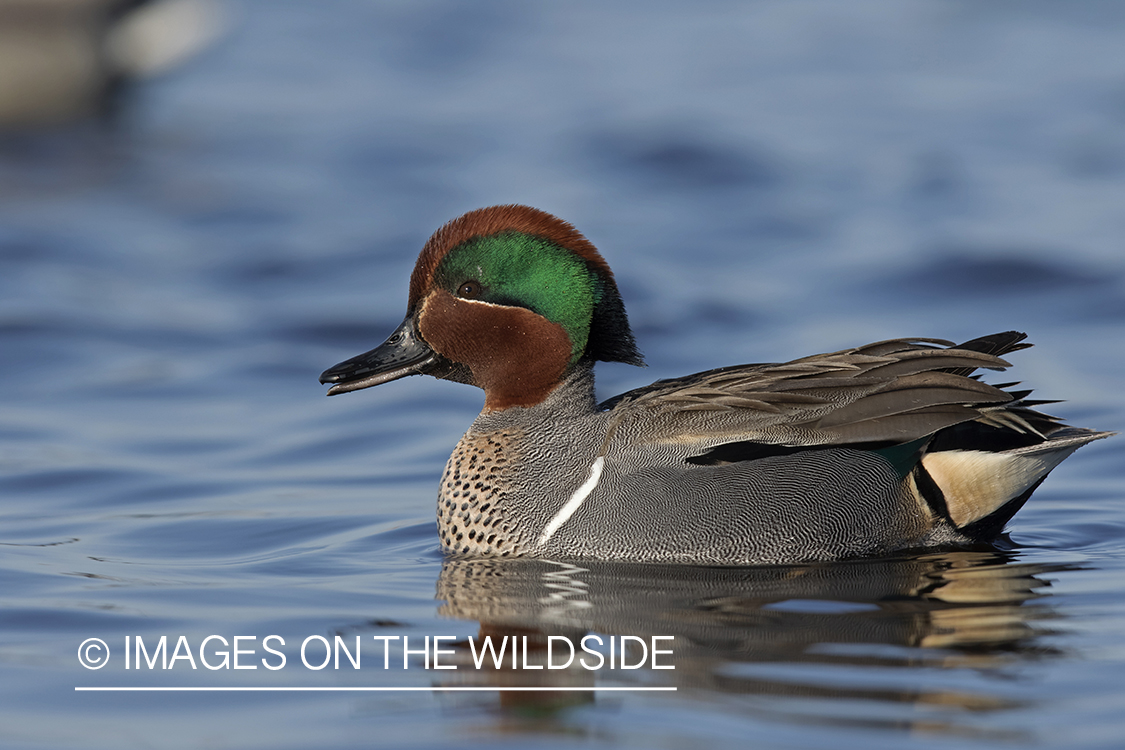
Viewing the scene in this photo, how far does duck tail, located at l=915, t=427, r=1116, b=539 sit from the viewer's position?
6.31 m

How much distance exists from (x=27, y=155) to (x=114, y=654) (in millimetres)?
11289

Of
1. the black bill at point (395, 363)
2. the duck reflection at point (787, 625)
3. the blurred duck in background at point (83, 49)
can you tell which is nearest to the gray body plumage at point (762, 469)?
the duck reflection at point (787, 625)

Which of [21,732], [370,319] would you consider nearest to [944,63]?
[370,319]

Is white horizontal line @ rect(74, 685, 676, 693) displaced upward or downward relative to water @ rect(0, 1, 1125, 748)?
downward

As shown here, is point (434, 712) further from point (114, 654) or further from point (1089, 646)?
point (1089, 646)

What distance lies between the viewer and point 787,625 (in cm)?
532

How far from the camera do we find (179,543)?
696 centimetres

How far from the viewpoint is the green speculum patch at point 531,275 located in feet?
21.2

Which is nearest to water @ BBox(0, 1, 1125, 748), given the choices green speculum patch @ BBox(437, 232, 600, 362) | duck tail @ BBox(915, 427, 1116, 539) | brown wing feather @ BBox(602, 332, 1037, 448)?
duck tail @ BBox(915, 427, 1116, 539)

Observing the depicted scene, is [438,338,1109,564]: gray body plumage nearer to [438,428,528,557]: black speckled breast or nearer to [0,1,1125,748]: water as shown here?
[438,428,528,557]: black speckled breast
